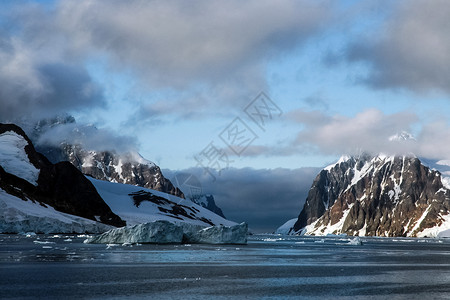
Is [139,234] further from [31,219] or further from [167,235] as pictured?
[31,219]

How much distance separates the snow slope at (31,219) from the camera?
147500 mm

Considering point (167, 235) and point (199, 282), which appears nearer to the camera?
point (199, 282)

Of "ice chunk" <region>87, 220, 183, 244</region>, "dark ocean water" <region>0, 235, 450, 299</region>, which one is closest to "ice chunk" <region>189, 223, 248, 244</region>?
"ice chunk" <region>87, 220, 183, 244</region>

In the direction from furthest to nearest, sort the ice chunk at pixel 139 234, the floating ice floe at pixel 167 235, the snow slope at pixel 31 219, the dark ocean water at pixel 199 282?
the snow slope at pixel 31 219
the floating ice floe at pixel 167 235
the ice chunk at pixel 139 234
the dark ocean water at pixel 199 282

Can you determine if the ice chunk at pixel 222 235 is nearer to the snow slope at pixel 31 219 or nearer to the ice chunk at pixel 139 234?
the ice chunk at pixel 139 234

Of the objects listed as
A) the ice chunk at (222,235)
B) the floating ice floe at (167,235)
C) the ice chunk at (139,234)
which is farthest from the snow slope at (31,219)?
the ice chunk at (222,235)

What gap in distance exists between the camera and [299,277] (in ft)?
149

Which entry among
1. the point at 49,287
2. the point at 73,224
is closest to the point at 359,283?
the point at 49,287

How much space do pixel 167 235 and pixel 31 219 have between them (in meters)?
59.3

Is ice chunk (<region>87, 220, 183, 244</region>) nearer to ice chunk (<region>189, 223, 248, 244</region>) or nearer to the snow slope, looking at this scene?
ice chunk (<region>189, 223, 248, 244</region>)

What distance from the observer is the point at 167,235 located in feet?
374

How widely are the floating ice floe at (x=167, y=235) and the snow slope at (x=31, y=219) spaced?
4960cm

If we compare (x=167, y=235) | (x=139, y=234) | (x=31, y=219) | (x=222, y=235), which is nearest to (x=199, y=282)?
(x=139, y=234)

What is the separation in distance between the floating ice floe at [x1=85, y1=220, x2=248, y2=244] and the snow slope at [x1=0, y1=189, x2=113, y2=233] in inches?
1953
